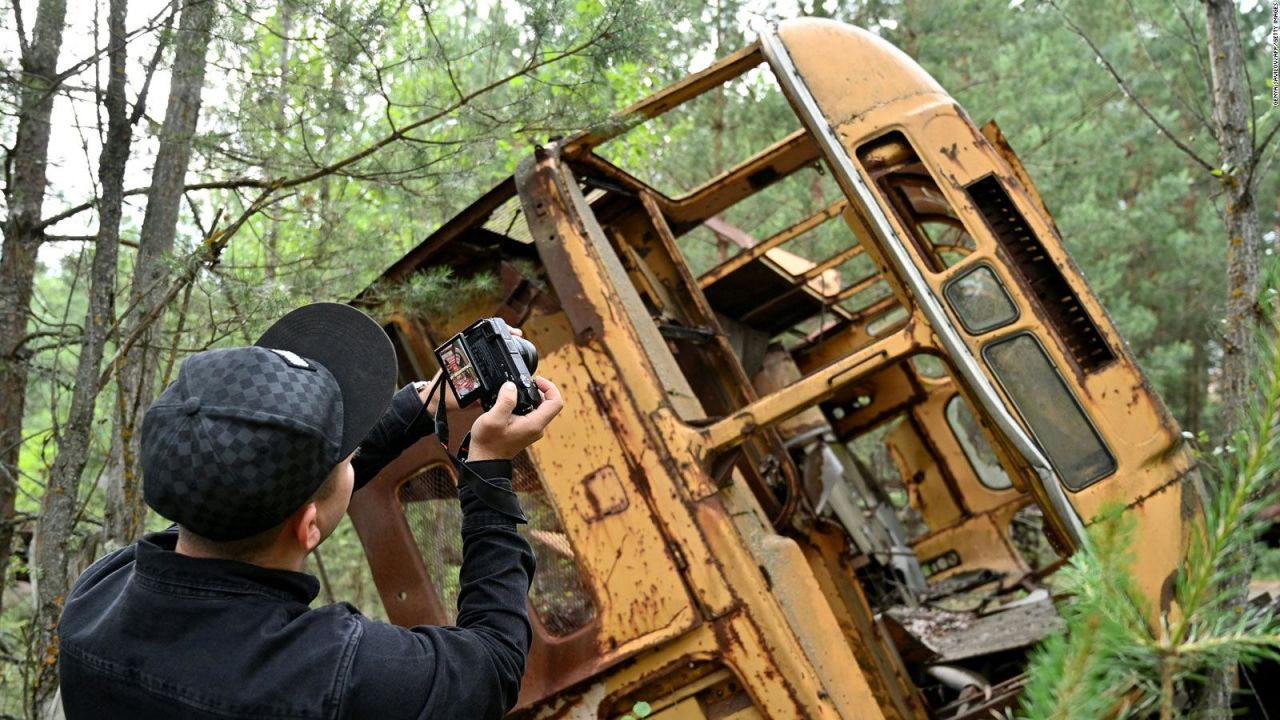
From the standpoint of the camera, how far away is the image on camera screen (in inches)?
68.8

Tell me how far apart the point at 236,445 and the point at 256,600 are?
0.20 metres

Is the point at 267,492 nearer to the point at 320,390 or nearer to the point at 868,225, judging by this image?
the point at 320,390

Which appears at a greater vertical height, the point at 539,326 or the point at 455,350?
the point at 539,326

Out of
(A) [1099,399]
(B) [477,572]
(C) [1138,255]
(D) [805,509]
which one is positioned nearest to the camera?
(B) [477,572]

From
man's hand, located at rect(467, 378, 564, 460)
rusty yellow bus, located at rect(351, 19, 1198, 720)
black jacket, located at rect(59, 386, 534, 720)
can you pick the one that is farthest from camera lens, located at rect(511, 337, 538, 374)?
rusty yellow bus, located at rect(351, 19, 1198, 720)

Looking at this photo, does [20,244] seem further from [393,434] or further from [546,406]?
[546,406]

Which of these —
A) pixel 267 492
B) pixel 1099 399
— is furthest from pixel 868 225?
pixel 267 492

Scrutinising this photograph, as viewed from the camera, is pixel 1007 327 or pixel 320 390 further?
pixel 1007 327

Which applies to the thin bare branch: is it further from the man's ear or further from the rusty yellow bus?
the man's ear

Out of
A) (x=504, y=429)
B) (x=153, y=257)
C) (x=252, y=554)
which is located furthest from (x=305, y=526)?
(x=153, y=257)

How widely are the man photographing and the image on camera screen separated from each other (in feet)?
1.03

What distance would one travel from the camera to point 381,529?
3842mm

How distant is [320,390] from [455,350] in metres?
0.45

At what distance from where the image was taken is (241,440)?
1.24m
